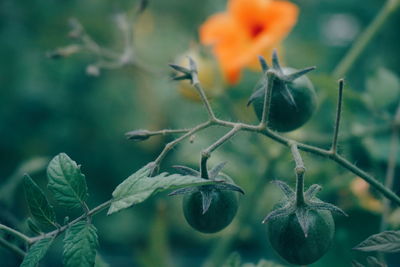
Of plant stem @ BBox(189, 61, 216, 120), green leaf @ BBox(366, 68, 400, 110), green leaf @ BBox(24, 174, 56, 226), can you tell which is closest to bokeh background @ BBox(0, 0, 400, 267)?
green leaf @ BBox(366, 68, 400, 110)

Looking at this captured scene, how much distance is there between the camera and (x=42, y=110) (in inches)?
81.6

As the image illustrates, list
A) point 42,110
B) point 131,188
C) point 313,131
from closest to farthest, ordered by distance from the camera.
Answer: point 131,188, point 313,131, point 42,110

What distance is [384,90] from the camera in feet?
3.53

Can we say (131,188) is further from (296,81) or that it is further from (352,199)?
(352,199)

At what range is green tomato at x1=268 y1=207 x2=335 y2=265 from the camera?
1.91 ft

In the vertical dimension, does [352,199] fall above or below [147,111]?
below

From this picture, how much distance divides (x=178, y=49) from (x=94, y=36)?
0.39 metres

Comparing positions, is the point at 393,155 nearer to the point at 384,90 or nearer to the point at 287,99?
the point at 384,90

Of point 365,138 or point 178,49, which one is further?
point 178,49

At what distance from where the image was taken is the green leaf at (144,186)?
521 mm

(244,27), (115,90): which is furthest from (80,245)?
(115,90)

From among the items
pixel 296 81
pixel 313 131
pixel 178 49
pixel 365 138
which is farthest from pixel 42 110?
pixel 296 81

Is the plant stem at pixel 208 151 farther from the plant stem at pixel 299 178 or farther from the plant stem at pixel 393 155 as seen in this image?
the plant stem at pixel 393 155

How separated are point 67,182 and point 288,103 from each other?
1.00 feet
